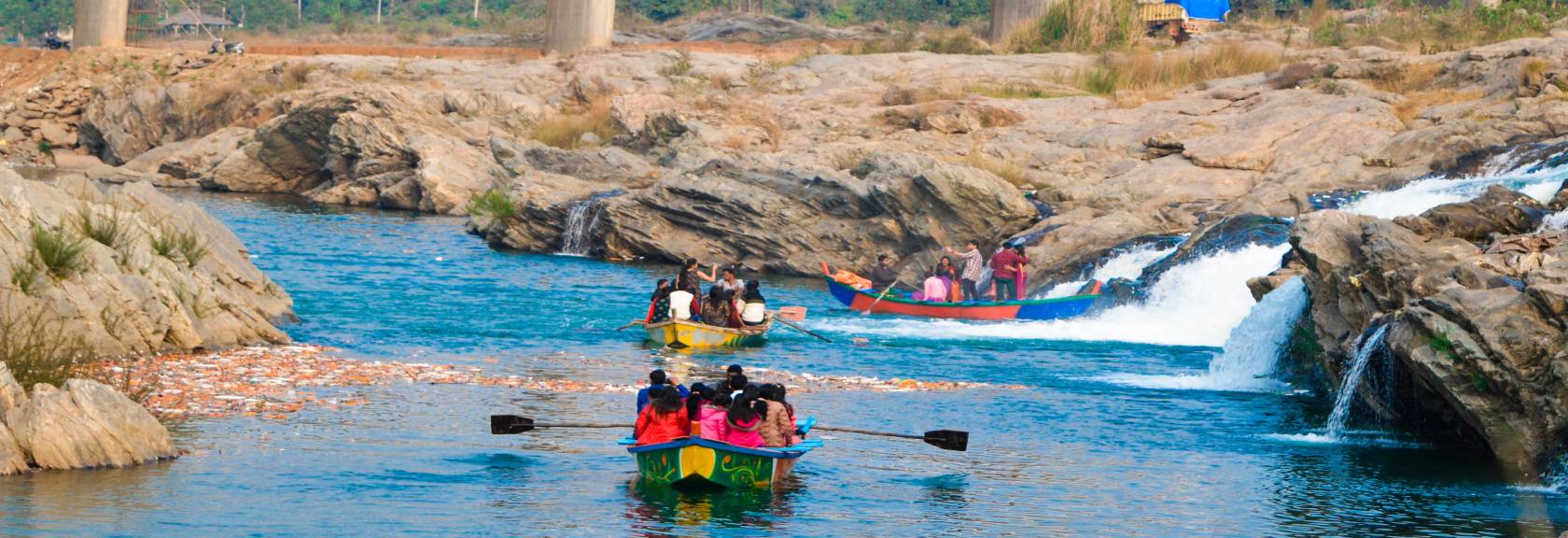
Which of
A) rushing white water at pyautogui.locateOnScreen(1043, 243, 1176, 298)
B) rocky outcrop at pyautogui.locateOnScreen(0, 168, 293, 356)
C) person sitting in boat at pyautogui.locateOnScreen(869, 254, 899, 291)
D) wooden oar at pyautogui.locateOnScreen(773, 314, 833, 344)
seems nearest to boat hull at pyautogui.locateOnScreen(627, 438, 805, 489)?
rocky outcrop at pyautogui.locateOnScreen(0, 168, 293, 356)

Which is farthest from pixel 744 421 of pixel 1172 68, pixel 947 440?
pixel 1172 68

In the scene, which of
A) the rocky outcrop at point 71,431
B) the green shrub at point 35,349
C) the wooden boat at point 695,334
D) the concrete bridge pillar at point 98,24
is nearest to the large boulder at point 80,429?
the rocky outcrop at point 71,431

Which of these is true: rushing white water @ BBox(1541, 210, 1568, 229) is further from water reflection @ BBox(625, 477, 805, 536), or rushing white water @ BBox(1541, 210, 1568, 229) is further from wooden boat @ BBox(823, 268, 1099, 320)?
water reflection @ BBox(625, 477, 805, 536)

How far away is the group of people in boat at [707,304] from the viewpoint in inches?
1049

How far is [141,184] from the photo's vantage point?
2786 cm

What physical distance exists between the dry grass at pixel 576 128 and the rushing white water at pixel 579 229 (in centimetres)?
937

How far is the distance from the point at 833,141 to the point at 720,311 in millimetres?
20354

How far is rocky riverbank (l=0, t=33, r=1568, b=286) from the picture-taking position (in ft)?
126

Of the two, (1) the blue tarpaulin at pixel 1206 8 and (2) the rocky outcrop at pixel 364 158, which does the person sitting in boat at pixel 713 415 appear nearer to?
(2) the rocky outcrop at pixel 364 158

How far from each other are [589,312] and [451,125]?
85.9 ft

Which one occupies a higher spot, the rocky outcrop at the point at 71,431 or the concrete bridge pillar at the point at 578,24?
the concrete bridge pillar at the point at 578,24

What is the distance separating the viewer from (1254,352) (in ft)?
80.1

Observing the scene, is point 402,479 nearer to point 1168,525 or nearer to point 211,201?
point 1168,525

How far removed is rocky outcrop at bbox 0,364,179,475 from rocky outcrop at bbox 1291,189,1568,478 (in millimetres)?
11930
